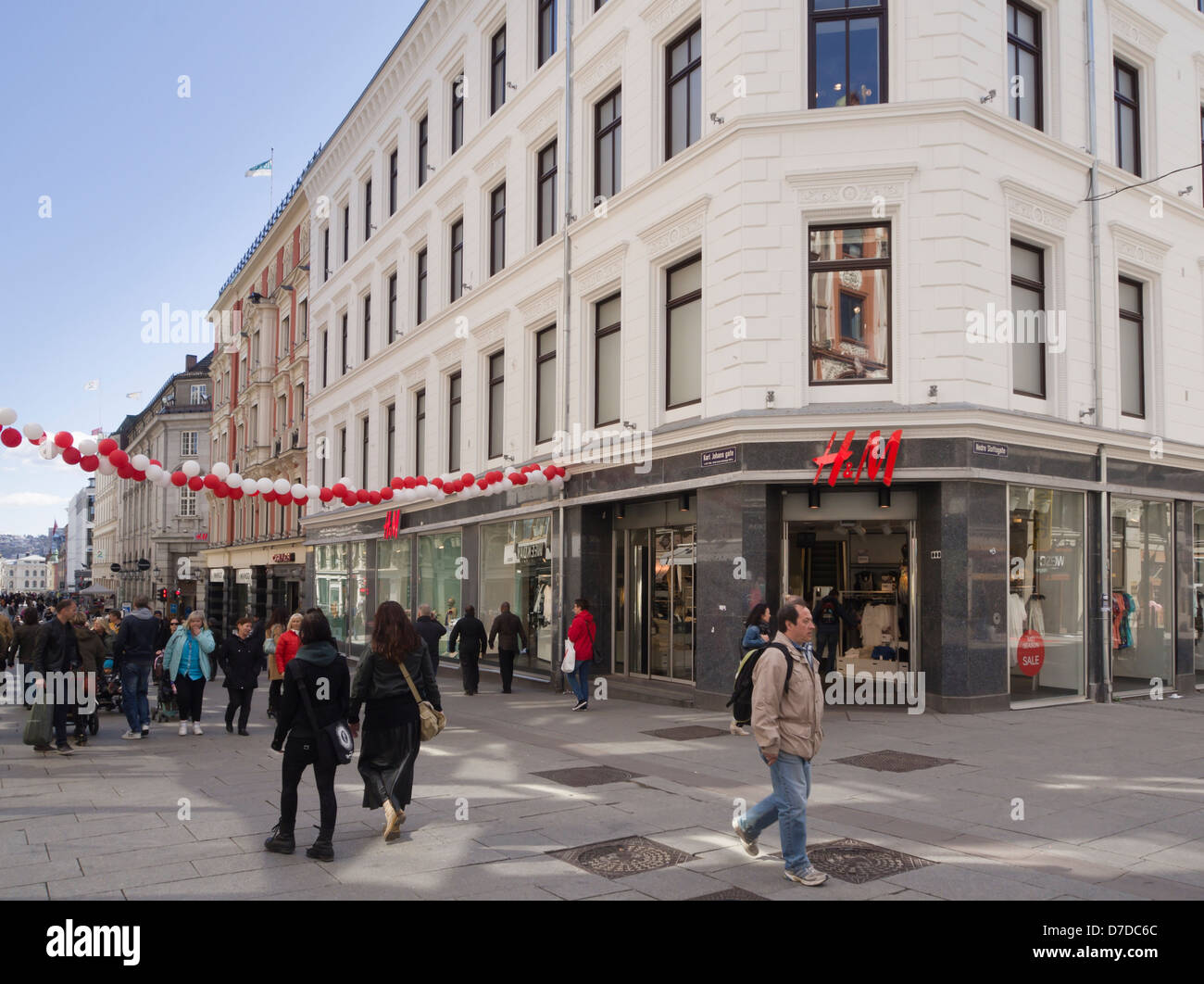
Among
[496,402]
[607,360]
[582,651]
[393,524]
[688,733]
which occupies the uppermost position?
[607,360]

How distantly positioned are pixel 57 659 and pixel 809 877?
32.3ft

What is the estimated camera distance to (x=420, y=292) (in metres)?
27.5

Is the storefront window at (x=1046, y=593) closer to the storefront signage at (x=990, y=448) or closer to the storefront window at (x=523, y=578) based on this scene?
the storefront signage at (x=990, y=448)

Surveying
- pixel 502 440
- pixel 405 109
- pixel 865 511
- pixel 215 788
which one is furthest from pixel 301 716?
pixel 405 109

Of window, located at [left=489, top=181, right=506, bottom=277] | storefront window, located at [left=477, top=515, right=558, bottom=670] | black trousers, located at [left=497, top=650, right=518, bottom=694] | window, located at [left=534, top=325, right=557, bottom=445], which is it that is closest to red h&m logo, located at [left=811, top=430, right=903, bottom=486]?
storefront window, located at [left=477, top=515, right=558, bottom=670]

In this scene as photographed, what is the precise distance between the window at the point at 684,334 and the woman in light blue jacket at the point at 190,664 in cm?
792

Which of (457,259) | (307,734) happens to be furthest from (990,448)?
(457,259)

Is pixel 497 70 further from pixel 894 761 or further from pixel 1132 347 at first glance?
pixel 894 761

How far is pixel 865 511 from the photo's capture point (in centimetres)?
1491

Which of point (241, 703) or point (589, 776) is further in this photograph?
point (241, 703)

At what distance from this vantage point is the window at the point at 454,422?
24984 mm

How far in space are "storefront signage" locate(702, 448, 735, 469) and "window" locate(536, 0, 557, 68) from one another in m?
10.4

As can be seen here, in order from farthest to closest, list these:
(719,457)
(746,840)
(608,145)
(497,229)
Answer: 1. (497,229)
2. (608,145)
3. (719,457)
4. (746,840)

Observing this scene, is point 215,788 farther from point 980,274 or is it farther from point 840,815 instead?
point 980,274
